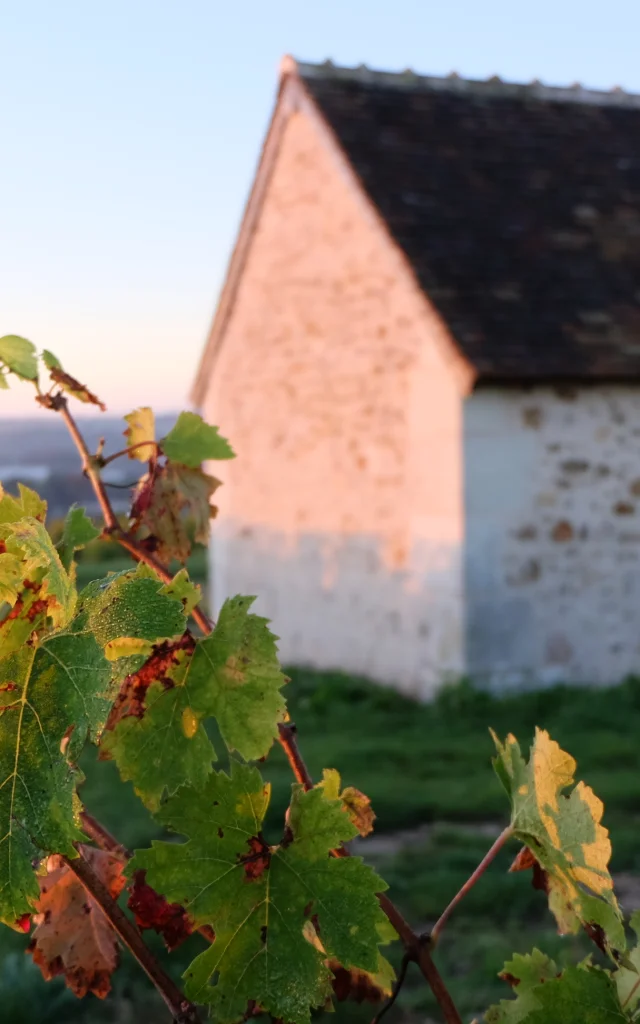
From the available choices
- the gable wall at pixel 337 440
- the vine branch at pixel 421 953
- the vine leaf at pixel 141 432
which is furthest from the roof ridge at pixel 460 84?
the vine branch at pixel 421 953

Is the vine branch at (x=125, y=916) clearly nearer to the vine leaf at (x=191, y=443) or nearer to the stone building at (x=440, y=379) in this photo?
the vine leaf at (x=191, y=443)

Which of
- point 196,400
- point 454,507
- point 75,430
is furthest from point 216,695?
point 196,400

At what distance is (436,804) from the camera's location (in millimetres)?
5949

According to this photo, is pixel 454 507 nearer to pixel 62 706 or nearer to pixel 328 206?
pixel 328 206

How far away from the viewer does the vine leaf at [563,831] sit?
0.93 m

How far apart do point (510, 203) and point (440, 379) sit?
1960mm

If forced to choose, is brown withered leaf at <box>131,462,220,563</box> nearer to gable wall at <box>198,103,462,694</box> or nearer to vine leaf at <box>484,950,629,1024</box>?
vine leaf at <box>484,950,629,1024</box>

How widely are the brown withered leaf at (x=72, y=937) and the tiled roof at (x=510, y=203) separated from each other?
672cm

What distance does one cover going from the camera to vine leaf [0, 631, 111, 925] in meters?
0.73

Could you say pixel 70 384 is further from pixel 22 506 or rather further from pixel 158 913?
pixel 158 913

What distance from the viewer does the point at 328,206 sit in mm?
9203

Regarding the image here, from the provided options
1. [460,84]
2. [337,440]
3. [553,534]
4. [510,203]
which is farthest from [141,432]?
[460,84]

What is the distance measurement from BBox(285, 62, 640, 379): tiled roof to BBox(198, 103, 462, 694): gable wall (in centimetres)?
Answer: 27

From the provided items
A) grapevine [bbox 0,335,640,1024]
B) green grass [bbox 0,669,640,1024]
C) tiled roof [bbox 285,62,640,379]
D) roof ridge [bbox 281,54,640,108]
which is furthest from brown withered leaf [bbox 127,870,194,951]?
roof ridge [bbox 281,54,640,108]
